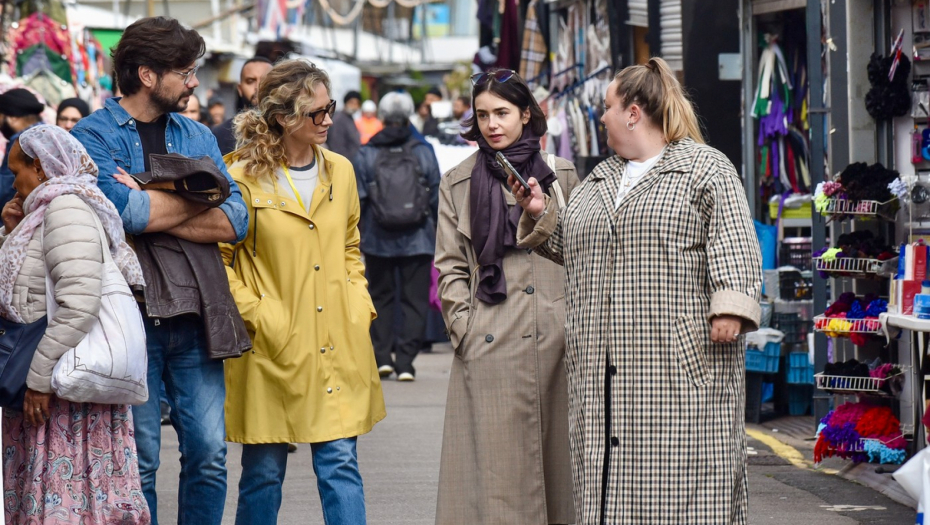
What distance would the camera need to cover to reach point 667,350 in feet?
14.6

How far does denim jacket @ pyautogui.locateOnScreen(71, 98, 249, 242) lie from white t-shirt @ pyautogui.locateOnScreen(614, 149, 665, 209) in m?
1.33

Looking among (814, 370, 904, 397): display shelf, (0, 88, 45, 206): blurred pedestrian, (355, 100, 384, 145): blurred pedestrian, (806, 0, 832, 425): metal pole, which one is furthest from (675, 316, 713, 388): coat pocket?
(355, 100, 384, 145): blurred pedestrian

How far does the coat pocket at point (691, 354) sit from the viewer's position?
4.43 m

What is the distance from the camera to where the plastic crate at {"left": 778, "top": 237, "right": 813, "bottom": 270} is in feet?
31.4

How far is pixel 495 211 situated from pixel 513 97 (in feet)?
1.41

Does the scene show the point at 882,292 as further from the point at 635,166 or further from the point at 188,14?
the point at 188,14

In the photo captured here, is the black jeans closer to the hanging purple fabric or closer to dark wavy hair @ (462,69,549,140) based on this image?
the hanging purple fabric

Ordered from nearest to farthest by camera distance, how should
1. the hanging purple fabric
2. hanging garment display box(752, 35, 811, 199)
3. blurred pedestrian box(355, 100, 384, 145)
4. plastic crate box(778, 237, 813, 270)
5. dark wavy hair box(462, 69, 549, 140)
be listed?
dark wavy hair box(462, 69, 549, 140), plastic crate box(778, 237, 813, 270), hanging garment display box(752, 35, 811, 199), the hanging purple fabric, blurred pedestrian box(355, 100, 384, 145)

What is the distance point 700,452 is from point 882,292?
12.4 feet

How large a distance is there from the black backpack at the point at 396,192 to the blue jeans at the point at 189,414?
6.11 metres

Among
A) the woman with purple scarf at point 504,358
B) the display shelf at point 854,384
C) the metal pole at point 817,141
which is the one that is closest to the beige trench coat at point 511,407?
the woman with purple scarf at point 504,358

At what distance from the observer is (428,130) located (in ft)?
63.1

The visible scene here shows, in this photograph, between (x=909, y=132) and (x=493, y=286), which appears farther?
(x=909, y=132)

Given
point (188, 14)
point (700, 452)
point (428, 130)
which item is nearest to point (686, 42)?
point (700, 452)
